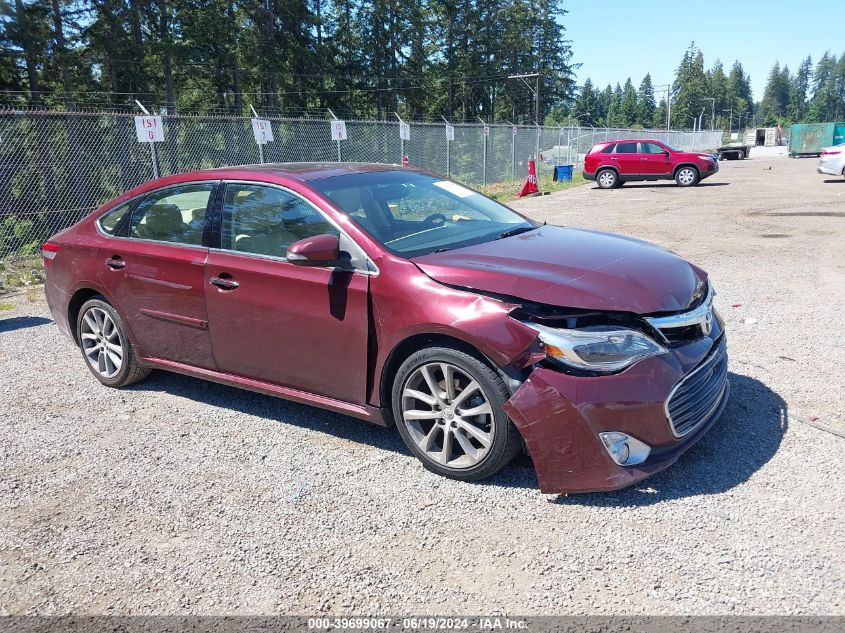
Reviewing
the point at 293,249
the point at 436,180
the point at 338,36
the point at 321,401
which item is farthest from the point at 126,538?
the point at 338,36

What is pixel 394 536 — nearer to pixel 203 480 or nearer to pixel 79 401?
pixel 203 480

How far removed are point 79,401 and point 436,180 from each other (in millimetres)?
3011

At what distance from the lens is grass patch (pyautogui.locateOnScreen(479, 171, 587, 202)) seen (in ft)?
69.5

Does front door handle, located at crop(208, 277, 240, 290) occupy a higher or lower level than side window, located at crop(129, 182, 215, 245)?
lower

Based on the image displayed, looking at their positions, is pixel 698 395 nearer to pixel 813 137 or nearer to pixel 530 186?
pixel 530 186

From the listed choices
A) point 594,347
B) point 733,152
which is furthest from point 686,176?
point 733,152

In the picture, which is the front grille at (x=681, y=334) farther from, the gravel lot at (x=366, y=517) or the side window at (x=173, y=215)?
the side window at (x=173, y=215)

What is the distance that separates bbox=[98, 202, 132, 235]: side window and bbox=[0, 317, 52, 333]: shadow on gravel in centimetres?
282

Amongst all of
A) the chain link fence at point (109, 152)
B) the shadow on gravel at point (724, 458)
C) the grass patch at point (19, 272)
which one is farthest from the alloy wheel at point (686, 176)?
the shadow on gravel at point (724, 458)

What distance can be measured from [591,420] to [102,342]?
148 inches

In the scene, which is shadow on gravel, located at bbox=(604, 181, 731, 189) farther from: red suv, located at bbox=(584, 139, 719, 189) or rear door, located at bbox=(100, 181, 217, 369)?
rear door, located at bbox=(100, 181, 217, 369)

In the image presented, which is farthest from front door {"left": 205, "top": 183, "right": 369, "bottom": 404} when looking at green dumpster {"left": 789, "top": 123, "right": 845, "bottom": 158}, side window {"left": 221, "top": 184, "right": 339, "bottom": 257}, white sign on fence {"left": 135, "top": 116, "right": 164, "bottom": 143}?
green dumpster {"left": 789, "top": 123, "right": 845, "bottom": 158}

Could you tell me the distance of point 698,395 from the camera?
3359mm

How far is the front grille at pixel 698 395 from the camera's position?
10.5 ft
